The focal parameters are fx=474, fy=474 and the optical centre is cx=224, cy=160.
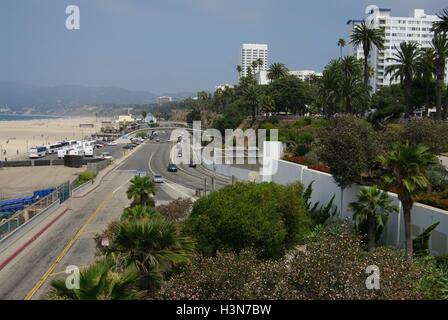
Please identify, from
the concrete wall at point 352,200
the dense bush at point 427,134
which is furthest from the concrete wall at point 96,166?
the dense bush at point 427,134

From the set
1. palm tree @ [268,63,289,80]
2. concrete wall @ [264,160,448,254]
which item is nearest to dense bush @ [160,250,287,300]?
concrete wall @ [264,160,448,254]

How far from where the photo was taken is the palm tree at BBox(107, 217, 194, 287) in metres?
14.7

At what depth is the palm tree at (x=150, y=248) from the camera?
48.2 ft

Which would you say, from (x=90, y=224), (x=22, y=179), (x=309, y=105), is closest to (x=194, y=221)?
(x=90, y=224)

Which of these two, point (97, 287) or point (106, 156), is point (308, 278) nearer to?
point (97, 287)

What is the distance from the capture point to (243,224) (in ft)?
69.6

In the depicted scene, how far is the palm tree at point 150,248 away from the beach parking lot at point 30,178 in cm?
4896

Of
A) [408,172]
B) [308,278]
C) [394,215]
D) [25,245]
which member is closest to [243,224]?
[408,172]

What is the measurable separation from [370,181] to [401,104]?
48.8 metres

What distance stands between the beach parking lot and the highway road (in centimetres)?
834

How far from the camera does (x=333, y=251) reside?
12.3 meters

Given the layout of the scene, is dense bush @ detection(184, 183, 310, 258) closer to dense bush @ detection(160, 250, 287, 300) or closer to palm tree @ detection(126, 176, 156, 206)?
dense bush @ detection(160, 250, 287, 300)
